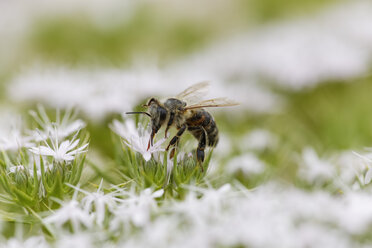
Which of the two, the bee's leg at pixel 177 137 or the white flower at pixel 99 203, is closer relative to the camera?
the white flower at pixel 99 203

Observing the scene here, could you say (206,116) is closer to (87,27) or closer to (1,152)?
(1,152)

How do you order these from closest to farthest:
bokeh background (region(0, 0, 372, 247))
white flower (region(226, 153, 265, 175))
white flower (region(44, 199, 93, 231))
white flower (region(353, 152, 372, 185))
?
white flower (region(44, 199, 93, 231))
white flower (region(353, 152, 372, 185))
white flower (region(226, 153, 265, 175))
bokeh background (region(0, 0, 372, 247))

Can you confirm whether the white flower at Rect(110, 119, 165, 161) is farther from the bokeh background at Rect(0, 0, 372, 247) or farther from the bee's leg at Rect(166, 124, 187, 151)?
the bokeh background at Rect(0, 0, 372, 247)

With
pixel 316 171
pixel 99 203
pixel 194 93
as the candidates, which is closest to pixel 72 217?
pixel 99 203

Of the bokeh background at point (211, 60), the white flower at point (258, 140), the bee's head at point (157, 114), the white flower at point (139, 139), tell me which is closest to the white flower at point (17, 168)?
the white flower at point (139, 139)

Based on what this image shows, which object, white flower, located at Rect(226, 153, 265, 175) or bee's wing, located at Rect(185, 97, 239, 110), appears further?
white flower, located at Rect(226, 153, 265, 175)

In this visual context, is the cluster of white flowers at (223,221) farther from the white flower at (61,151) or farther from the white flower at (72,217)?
the white flower at (61,151)

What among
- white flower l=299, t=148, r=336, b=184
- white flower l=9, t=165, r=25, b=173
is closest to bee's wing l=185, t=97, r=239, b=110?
white flower l=299, t=148, r=336, b=184

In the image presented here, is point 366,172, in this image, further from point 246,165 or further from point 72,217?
point 72,217
